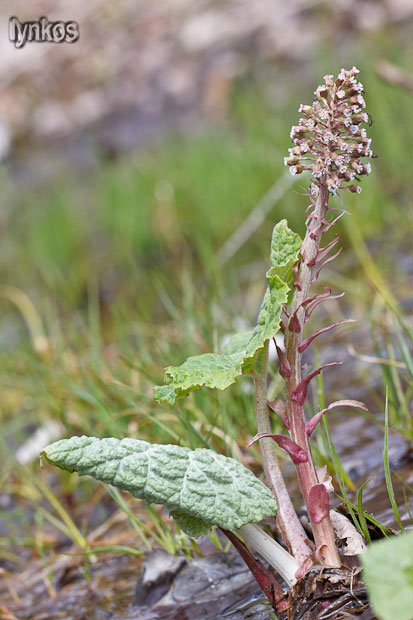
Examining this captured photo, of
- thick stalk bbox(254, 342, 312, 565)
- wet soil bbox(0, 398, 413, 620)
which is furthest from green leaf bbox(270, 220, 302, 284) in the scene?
wet soil bbox(0, 398, 413, 620)

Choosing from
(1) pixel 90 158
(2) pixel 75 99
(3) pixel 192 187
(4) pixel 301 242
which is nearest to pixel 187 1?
(2) pixel 75 99

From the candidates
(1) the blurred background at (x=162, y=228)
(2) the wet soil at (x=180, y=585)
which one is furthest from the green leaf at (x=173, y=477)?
(1) the blurred background at (x=162, y=228)

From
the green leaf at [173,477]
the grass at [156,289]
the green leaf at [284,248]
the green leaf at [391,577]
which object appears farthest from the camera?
the grass at [156,289]

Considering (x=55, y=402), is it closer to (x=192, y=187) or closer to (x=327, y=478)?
(x=327, y=478)

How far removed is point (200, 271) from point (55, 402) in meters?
1.83

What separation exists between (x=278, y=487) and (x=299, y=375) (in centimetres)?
17

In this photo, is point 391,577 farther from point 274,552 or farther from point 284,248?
point 284,248

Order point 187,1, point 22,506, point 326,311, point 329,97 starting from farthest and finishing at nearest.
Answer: point 187,1
point 326,311
point 22,506
point 329,97

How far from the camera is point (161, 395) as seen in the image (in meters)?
1.06

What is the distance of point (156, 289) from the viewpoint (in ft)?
8.13

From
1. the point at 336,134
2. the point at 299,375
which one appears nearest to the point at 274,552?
the point at 299,375

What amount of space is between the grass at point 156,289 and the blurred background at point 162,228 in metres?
0.01

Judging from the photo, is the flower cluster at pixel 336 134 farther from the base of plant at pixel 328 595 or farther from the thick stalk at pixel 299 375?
the base of plant at pixel 328 595

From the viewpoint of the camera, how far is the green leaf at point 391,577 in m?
0.74
